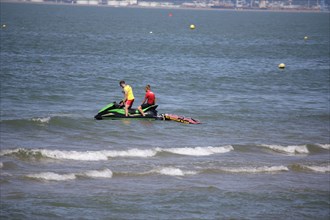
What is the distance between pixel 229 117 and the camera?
104 feet

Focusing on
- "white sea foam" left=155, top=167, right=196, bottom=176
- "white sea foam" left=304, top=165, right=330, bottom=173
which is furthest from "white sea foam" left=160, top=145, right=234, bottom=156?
"white sea foam" left=304, top=165, right=330, bottom=173

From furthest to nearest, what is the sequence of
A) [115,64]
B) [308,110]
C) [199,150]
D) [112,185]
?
[115,64]
[308,110]
[199,150]
[112,185]

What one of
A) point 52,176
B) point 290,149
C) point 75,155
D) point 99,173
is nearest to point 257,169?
point 290,149

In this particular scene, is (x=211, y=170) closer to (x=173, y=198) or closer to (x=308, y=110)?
(x=173, y=198)

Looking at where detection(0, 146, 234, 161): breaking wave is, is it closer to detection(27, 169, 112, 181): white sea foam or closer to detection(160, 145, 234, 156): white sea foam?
detection(160, 145, 234, 156): white sea foam

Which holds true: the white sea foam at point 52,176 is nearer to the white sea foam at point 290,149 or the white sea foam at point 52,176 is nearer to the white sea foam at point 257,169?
the white sea foam at point 257,169

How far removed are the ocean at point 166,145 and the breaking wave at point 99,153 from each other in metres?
0.03

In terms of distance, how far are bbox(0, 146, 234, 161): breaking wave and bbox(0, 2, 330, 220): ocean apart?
0.03 m

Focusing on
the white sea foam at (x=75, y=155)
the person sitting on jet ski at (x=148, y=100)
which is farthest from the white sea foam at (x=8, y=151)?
the person sitting on jet ski at (x=148, y=100)

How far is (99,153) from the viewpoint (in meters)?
23.3

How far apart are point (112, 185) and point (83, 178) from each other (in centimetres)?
108

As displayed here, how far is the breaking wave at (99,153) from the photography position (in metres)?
22.7

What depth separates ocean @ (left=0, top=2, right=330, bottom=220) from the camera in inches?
709

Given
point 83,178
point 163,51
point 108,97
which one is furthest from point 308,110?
point 163,51
